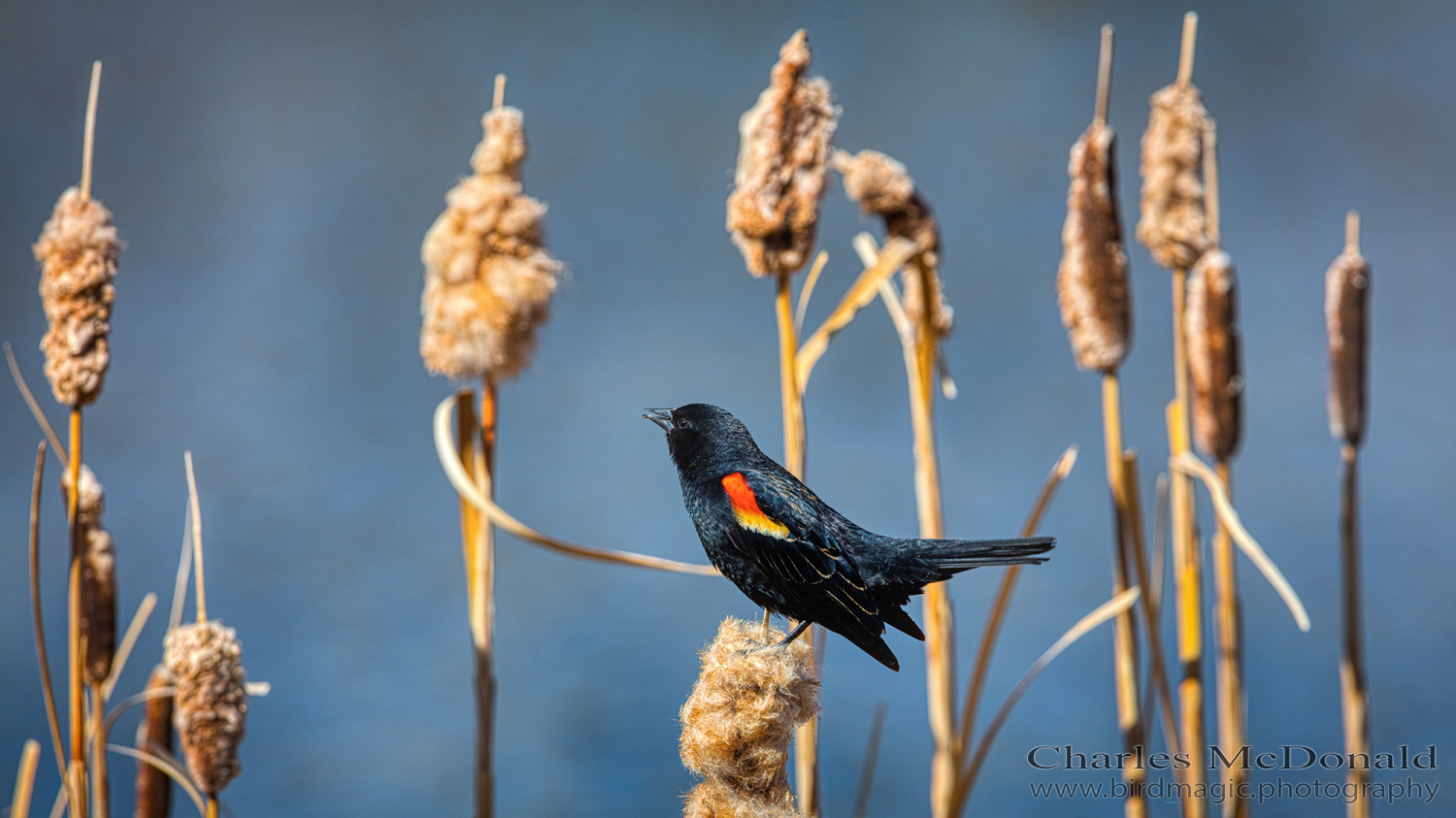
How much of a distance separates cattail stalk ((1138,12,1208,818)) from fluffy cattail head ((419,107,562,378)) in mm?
864

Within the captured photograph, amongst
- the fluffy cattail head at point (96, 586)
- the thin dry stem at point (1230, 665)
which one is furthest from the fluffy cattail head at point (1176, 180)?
the fluffy cattail head at point (96, 586)

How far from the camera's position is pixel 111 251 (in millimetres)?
988

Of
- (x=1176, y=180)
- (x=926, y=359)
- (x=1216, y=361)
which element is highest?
(x=1176, y=180)

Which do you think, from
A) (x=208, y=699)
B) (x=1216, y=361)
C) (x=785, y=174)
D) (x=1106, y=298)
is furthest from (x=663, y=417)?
(x=1216, y=361)

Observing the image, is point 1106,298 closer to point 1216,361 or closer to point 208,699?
point 1216,361

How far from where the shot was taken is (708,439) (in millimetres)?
643

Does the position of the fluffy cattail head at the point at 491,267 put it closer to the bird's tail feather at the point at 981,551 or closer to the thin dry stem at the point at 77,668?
the thin dry stem at the point at 77,668

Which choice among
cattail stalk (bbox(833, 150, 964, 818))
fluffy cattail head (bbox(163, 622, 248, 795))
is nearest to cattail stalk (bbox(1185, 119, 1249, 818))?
cattail stalk (bbox(833, 150, 964, 818))

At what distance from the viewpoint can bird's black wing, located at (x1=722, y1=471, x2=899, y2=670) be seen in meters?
0.60

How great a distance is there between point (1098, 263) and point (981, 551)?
84cm

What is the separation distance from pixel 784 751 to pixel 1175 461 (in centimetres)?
90

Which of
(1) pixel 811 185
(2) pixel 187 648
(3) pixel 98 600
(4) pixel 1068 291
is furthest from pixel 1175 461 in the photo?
(3) pixel 98 600

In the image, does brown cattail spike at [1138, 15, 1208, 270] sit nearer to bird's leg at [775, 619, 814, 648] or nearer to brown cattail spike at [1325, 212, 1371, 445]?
brown cattail spike at [1325, 212, 1371, 445]

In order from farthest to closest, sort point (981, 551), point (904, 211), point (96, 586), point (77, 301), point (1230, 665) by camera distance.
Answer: point (1230, 665)
point (904, 211)
point (96, 586)
point (77, 301)
point (981, 551)
